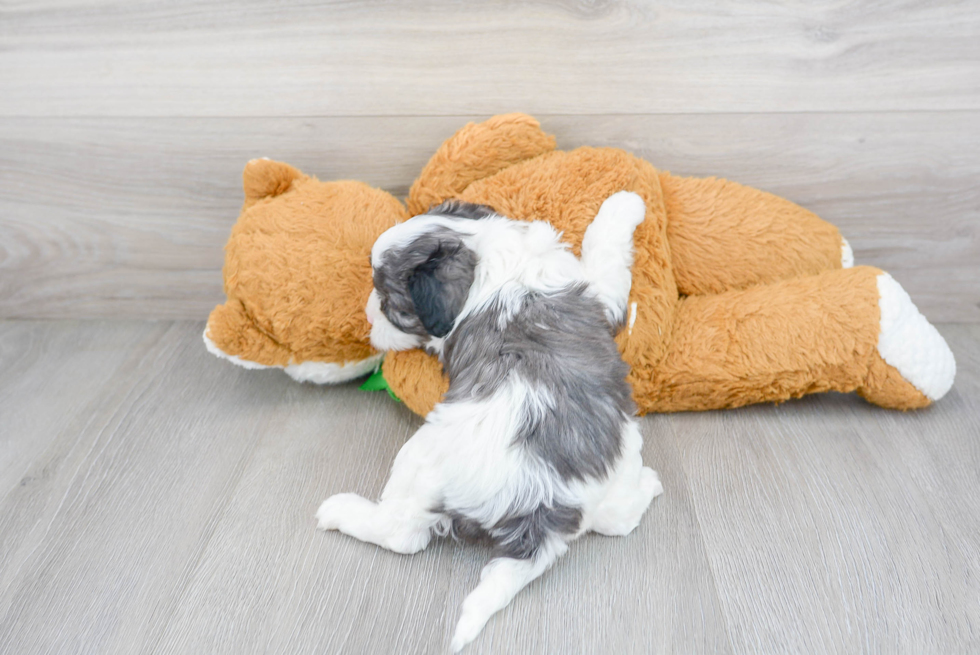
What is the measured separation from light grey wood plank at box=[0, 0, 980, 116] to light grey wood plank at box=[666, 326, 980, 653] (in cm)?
79

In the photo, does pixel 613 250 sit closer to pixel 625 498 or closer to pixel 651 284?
pixel 651 284

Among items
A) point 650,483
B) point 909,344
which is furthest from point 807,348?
point 650,483

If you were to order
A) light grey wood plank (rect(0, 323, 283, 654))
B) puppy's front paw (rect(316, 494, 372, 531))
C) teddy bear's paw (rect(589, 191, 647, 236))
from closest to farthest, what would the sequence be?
1. light grey wood plank (rect(0, 323, 283, 654))
2. puppy's front paw (rect(316, 494, 372, 531))
3. teddy bear's paw (rect(589, 191, 647, 236))

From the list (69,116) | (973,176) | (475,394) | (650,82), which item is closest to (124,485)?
(475,394)

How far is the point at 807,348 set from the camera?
1540mm

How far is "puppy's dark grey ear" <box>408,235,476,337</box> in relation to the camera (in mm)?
1321

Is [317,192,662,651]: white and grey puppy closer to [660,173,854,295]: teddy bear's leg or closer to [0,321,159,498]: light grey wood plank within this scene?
[660,173,854,295]: teddy bear's leg

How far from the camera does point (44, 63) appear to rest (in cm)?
178

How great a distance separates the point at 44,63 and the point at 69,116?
5.4 inches

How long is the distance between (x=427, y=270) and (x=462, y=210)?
0.65ft

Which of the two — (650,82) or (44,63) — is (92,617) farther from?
(650,82)

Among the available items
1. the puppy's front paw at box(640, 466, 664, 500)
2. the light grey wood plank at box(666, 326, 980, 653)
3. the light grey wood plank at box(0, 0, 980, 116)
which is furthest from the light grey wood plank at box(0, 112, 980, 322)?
the puppy's front paw at box(640, 466, 664, 500)

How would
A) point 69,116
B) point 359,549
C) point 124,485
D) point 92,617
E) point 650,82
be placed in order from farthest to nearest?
1. point 69,116
2. point 650,82
3. point 124,485
4. point 359,549
5. point 92,617

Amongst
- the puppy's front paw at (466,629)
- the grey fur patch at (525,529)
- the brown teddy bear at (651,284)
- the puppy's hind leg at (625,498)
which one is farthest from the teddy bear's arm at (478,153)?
the puppy's front paw at (466,629)
